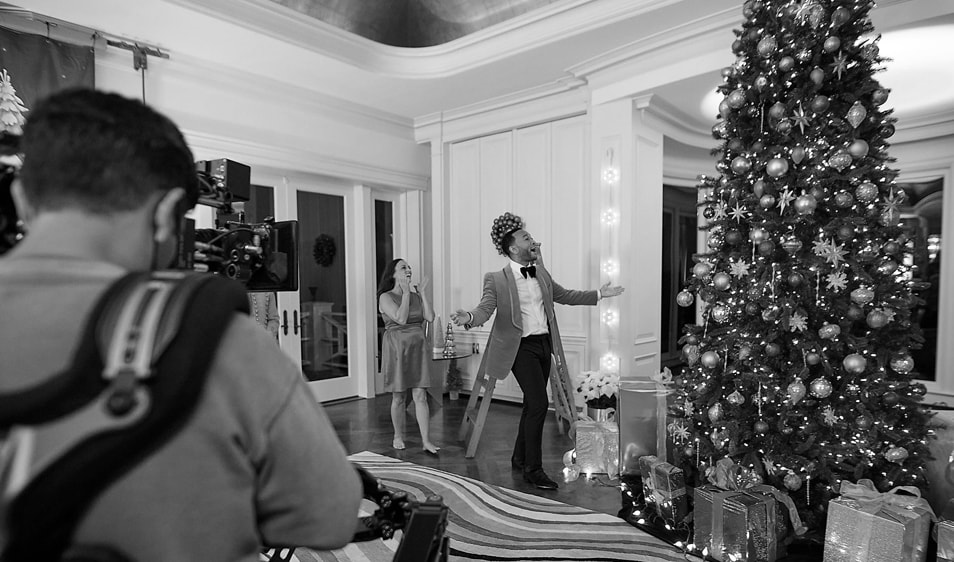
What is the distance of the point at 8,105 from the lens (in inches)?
119

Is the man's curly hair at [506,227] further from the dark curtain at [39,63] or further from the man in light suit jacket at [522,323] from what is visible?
the dark curtain at [39,63]

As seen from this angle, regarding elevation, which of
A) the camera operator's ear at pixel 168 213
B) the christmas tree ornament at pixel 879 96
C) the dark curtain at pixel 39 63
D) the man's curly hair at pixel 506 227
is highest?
the dark curtain at pixel 39 63

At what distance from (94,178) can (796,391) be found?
7.77 feet

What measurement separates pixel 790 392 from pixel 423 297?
2.38 meters

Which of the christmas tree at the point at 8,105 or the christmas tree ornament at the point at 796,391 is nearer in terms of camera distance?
the christmas tree ornament at the point at 796,391

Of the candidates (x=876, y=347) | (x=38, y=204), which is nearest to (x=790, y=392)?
(x=876, y=347)

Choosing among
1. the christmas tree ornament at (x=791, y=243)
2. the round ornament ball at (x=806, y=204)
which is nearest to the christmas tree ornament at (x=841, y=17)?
the round ornament ball at (x=806, y=204)

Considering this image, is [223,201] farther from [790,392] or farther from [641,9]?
[641,9]

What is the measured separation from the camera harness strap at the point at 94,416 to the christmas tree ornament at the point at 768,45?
98.5 inches

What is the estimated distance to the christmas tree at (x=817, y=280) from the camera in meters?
2.12

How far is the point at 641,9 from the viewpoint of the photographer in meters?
3.21

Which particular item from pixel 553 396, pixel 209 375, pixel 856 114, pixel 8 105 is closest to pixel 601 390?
pixel 553 396

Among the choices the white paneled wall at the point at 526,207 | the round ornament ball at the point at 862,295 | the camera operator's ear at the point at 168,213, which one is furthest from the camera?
the white paneled wall at the point at 526,207

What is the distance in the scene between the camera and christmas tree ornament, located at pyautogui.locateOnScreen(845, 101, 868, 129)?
2.09m
